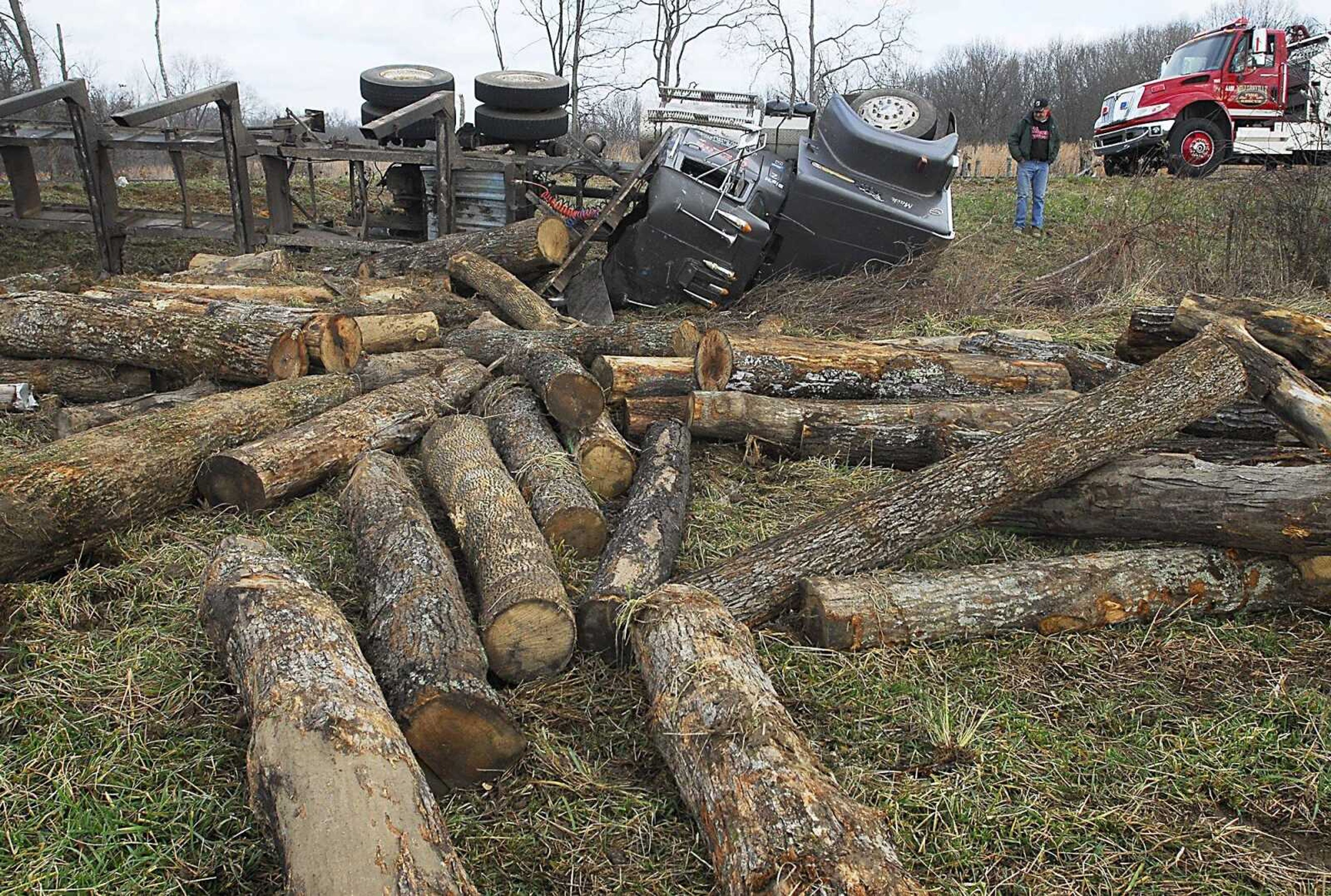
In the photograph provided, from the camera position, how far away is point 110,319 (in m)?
6.06

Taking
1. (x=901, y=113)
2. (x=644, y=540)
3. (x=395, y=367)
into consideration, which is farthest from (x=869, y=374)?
(x=901, y=113)

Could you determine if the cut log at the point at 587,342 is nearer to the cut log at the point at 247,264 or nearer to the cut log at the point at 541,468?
the cut log at the point at 541,468

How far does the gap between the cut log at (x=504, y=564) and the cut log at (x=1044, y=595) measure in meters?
1.06

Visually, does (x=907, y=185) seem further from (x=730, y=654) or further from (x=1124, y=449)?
(x=730, y=654)

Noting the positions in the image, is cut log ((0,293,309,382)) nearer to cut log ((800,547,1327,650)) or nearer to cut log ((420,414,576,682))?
cut log ((420,414,576,682))

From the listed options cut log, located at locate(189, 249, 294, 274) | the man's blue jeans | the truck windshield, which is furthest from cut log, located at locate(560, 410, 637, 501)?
the truck windshield

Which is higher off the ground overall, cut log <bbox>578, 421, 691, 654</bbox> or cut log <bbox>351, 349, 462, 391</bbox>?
cut log <bbox>351, 349, 462, 391</bbox>

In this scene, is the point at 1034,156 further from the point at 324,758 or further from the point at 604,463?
the point at 324,758

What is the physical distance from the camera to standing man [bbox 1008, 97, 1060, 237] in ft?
43.8

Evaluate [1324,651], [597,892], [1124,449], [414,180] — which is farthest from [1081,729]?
[414,180]

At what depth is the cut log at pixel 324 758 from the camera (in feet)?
7.29

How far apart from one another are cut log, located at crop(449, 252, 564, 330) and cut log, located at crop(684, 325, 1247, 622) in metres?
3.98

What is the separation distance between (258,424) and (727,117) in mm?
→ 7442

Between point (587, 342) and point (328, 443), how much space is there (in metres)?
2.11
